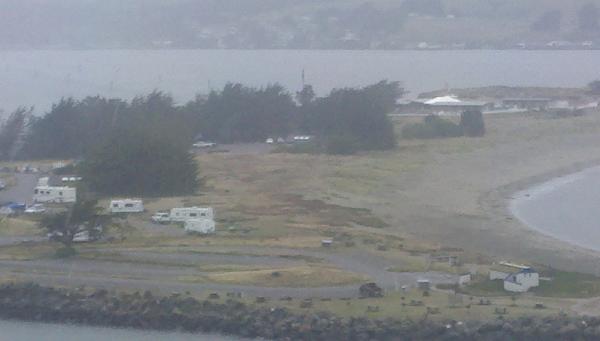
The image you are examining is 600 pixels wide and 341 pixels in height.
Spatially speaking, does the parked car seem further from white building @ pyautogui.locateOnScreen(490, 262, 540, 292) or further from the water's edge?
white building @ pyautogui.locateOnScreen(490, 262, 540, 292)

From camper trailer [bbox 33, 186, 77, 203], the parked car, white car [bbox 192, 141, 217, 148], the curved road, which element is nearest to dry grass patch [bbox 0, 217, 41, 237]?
the parked car

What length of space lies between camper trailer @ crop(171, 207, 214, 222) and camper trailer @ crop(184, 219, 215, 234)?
34 centimetres

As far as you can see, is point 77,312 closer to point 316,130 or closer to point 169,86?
point 316,130

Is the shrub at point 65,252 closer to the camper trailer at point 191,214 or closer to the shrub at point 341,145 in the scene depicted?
the camper trailer at point 191,214

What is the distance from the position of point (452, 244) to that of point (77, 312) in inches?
150

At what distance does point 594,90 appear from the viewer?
30.5 m

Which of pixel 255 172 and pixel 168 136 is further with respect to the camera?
pixel 255 172

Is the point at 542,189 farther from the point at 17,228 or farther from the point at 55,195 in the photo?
the point at 17,228

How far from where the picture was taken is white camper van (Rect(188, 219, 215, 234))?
1259 cm

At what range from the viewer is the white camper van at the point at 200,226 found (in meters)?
12.6

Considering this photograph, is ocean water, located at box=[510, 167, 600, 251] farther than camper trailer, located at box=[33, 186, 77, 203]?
No

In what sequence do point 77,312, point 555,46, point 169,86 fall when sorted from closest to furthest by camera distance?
point 77,312 → point 169,86 → point 555,46

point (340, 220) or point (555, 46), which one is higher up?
point (555, 46)

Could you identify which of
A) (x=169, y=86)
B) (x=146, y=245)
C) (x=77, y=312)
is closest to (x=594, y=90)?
(x=169, y=86)
